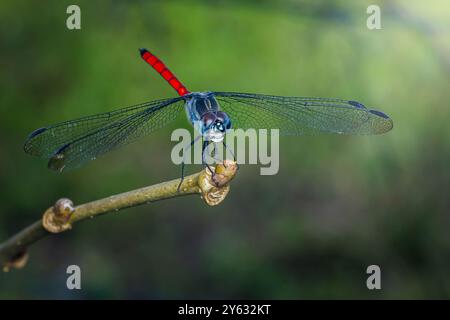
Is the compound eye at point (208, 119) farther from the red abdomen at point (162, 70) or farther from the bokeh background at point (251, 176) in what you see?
the bokeh background at point (251, 176)

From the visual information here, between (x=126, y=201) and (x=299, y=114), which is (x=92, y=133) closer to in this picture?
(x=126, y=201)

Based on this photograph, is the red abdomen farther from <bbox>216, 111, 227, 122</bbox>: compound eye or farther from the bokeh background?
<bbox>216, 111, 227, 122</bbox>: compound eye

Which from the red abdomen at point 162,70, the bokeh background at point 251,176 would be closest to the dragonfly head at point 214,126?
the red abdomen at point 162,70

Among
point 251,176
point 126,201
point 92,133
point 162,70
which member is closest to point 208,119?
point 92,133

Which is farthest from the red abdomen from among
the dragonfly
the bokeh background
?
the bokeh background

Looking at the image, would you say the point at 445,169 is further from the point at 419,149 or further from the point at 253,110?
the point at 253,110

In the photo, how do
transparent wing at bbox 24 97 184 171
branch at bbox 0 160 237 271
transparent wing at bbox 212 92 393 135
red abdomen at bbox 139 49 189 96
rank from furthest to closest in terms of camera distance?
1. red abdomen at bbox 139 49 189 96
2. transparent wing at bbox 212 92 393 135
3. transparent wing at bbox 24 97 184 171
4. branch at bbox 0 160 237 271

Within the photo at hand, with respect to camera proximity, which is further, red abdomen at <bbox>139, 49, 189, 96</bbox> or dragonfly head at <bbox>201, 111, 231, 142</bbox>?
red abdomen at <bbox>139, 49, 189, 96</bbox>
